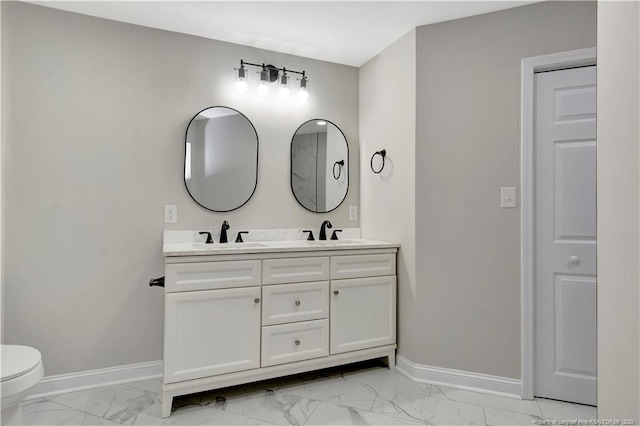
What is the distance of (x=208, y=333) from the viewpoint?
6.79ft

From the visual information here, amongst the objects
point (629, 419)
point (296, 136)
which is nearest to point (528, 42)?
point (296, 136)

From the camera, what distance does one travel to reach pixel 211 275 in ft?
6.82

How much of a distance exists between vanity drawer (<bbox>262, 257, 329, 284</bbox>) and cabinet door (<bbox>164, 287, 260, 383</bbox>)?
0.41 ft

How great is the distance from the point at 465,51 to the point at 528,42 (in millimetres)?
347

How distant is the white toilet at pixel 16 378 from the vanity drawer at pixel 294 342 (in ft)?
3.57

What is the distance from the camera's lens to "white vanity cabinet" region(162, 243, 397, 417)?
2.02 meters

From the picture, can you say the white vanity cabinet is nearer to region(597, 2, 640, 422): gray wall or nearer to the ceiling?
the ceiling

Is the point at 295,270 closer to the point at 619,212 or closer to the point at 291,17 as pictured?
the point at 291,17

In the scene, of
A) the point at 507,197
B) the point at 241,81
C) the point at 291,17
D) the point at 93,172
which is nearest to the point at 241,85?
the point at 241,81

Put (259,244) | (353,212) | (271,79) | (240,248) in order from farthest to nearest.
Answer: (353,212), (271,79), (259,244), (240,248)

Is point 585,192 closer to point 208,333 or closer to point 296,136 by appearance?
point 296,136

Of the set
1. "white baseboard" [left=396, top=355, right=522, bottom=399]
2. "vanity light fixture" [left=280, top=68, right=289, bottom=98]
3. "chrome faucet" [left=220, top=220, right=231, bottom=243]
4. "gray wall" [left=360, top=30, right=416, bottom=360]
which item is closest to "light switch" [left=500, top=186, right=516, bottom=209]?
"gray wall" [left=360, top=30, right=416, bottom=360]

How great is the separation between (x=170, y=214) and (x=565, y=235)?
246 centimetres

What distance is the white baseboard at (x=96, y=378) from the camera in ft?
7.28
